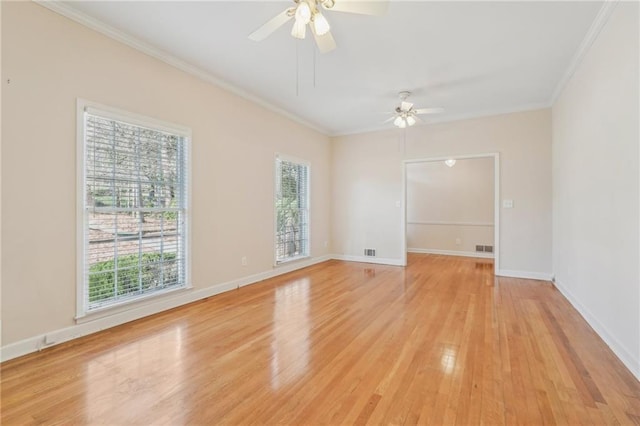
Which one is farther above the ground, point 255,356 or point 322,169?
point 322,169

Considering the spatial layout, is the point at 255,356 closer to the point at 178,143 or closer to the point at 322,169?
the point at 178,143

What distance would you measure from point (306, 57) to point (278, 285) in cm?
309

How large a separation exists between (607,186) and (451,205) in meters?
5.15

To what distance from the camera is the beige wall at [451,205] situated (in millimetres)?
7152

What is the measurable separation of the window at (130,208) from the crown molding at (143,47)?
0.73m

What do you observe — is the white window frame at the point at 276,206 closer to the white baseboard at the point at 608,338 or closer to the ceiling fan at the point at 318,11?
the ceiling fan at the point at 318,11

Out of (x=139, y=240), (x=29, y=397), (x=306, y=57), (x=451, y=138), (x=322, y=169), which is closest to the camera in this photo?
(x=29, y=397)

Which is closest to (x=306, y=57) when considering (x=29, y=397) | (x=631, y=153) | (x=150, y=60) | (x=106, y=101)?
(x=150, y=60)

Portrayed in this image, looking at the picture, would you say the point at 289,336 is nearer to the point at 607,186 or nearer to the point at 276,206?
the point at 276,206

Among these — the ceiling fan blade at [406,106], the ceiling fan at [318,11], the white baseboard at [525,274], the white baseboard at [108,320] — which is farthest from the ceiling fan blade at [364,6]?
the white baseboard at [525,274]

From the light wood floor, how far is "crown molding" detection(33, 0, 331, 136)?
2817 mm

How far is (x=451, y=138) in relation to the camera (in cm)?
546

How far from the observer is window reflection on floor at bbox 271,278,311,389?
6.80ft

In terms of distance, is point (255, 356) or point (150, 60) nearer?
point (255, 356)
